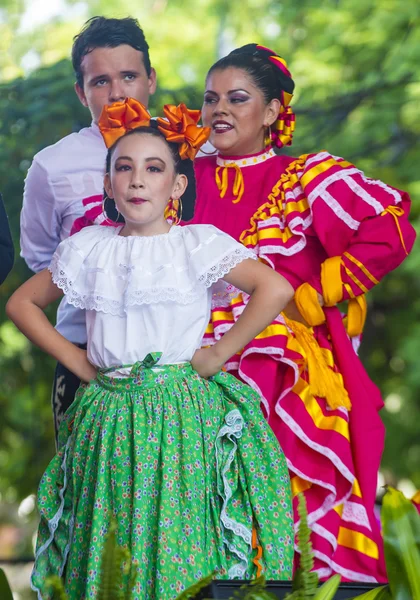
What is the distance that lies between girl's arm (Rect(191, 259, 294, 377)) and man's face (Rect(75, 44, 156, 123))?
0.76 meters

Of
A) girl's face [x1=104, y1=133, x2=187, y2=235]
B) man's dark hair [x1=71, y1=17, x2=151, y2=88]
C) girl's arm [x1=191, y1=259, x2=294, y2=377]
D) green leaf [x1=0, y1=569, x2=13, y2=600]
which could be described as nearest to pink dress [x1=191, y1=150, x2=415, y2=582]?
girl's arm [x1=191, y1=259, x2=294, y2=377]

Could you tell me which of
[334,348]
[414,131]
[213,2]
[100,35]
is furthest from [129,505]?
[414,131]

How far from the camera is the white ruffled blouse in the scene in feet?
6.15

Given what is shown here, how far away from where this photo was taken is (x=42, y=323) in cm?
198

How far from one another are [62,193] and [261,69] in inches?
25.3

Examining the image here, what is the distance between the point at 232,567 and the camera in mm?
1826

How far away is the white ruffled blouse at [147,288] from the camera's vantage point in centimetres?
187

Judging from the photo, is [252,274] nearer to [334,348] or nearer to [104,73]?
[334,348]

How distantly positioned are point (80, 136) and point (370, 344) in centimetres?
207

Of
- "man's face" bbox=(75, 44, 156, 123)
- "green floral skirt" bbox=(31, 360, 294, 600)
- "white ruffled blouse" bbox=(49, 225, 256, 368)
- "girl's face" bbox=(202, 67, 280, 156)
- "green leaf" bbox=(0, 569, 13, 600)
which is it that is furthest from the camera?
"man's face" bbox=(75, 44, 156, 123)

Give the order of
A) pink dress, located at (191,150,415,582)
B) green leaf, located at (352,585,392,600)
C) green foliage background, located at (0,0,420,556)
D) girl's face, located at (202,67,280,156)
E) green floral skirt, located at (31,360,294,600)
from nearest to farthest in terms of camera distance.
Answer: green leaf, located at (352,585,392,600) → green floral skirt, located at (31,360,294,600) → pink dress, located at (191,150,415,582) → girl's face, located at (202,67,280,156) → green foliage background, located at (0,0,420,556)

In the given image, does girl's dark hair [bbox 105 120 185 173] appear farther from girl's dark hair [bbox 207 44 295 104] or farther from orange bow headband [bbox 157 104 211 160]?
girl's dark hair [bbox 207 44 295 104]

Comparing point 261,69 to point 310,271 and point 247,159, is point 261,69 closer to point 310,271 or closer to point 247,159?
point 247,159

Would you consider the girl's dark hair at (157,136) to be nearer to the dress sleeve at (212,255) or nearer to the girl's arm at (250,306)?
the dress sleeve at (212,255)
